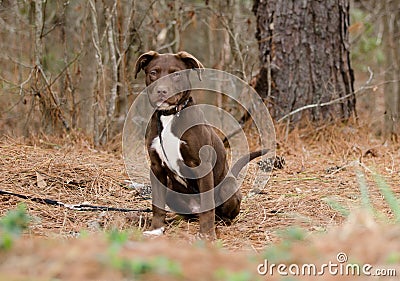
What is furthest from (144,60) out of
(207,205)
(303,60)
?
(303,60)

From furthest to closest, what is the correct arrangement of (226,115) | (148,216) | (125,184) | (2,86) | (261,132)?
(226,115)
(261,132)
(2,86)
(125,184)
(148,216)

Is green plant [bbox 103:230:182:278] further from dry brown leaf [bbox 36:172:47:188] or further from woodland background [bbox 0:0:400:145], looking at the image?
woodland background [bbox 0:0:400:145]

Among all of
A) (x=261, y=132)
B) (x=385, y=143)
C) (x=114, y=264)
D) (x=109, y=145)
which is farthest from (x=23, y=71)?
(x=114, y=264)

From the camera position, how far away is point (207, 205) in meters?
4.32

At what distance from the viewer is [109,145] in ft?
24.3

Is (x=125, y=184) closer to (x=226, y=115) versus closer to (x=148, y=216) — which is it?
(x=148, y=216)

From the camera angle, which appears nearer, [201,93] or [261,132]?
[261,132]

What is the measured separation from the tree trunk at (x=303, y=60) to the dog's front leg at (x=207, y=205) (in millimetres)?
3674

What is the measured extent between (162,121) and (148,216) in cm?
84

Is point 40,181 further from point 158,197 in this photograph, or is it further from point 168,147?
point 168,147

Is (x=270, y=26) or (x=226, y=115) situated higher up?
(x=270, y=26)

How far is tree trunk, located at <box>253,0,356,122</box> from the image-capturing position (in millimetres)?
7906

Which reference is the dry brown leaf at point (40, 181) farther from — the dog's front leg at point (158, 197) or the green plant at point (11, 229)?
the green plant at point (11, 229)

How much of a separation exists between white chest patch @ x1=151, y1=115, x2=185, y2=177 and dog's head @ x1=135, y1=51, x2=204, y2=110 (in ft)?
0.46
